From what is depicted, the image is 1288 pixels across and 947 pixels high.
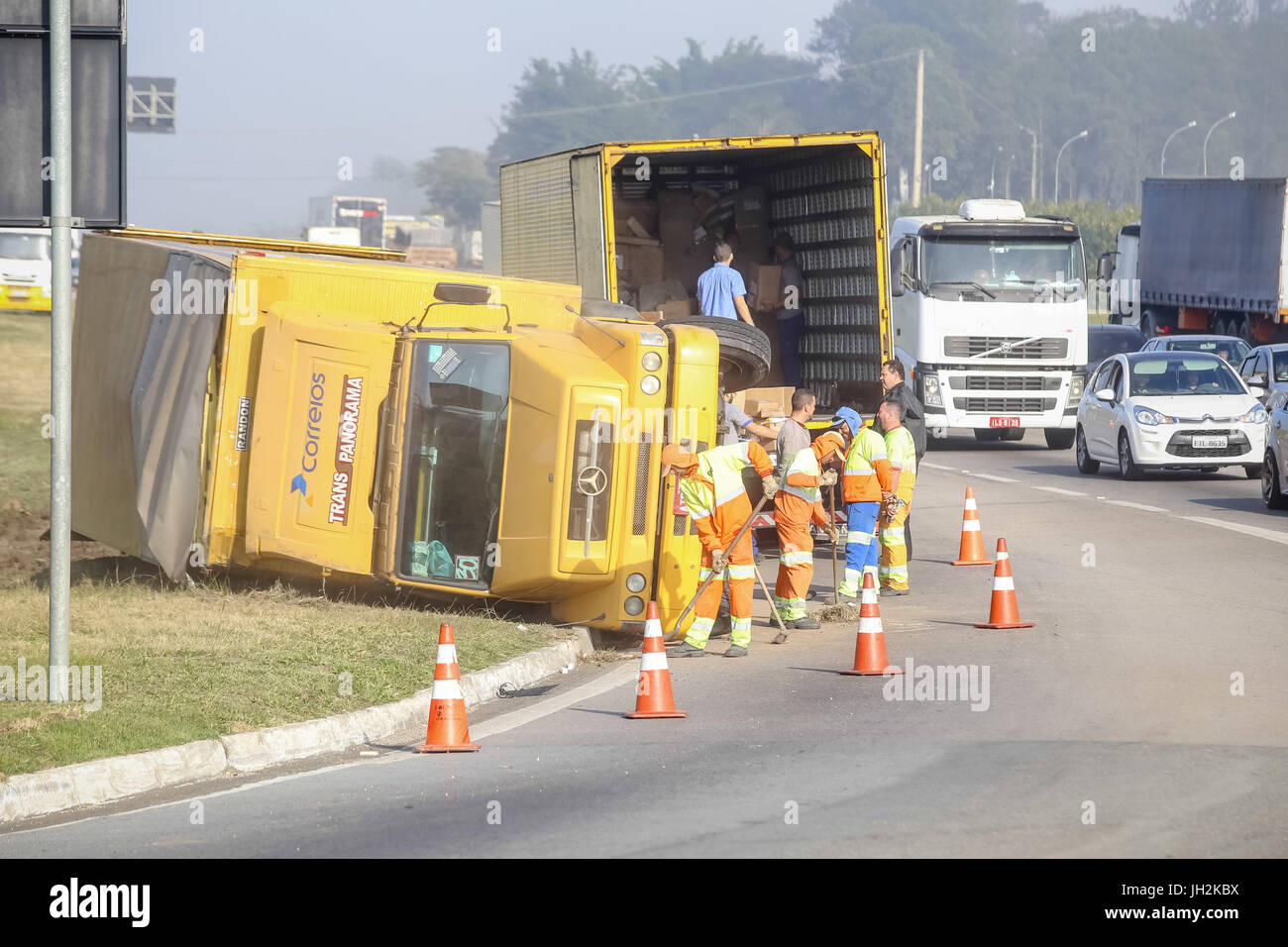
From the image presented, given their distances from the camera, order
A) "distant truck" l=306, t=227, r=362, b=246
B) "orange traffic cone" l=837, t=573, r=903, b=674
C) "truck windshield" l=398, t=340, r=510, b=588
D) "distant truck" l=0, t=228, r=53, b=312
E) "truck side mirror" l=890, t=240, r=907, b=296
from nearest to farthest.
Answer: "orange traffic cone" l=837, t=573, r=903, b=674
"truck windshield" l=398, t=340, r=510, b=588
"truck side mirror" l=890, t=240, r=907, b=296
"distant truck" l=0, t=228, r=53, b=312
"distant truck" l=306, t=227, r=362, b=246

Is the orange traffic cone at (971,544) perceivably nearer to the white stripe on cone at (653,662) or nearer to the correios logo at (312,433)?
the correios logo at (312,433)

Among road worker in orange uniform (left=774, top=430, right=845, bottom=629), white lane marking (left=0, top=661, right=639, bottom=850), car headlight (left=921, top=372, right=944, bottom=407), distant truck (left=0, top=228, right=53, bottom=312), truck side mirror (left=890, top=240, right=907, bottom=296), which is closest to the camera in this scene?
white lane marking (left=0, top=661, right=639, bottom=850)

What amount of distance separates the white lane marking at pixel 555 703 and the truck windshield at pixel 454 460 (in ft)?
4.39

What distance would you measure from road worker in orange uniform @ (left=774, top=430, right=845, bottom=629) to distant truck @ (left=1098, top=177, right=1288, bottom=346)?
23502 mm

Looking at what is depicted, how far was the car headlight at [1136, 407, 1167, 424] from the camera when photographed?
21.8m

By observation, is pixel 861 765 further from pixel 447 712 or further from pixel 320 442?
pixel 320 442

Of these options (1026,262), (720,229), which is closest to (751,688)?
(720,229)

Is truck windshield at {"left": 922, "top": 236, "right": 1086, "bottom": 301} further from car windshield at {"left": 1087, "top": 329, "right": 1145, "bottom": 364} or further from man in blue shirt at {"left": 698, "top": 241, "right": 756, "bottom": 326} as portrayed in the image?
man in blue shirt at {"left": 698, "top": 241, "right": 756, "bottom": 326}

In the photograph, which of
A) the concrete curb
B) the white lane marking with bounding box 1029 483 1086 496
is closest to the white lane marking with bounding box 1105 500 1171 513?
the white lane marking with bounding box 1029 483 1086 496

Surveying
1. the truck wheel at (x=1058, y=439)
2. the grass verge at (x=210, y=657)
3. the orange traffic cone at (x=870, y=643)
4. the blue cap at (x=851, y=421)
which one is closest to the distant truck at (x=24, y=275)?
the truck wheel at (x=1058, y=439)

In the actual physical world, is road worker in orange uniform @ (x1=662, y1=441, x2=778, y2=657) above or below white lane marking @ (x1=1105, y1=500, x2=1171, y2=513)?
above

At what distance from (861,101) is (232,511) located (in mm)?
137708

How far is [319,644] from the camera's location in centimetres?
1061

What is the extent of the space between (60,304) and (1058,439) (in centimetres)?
2230
